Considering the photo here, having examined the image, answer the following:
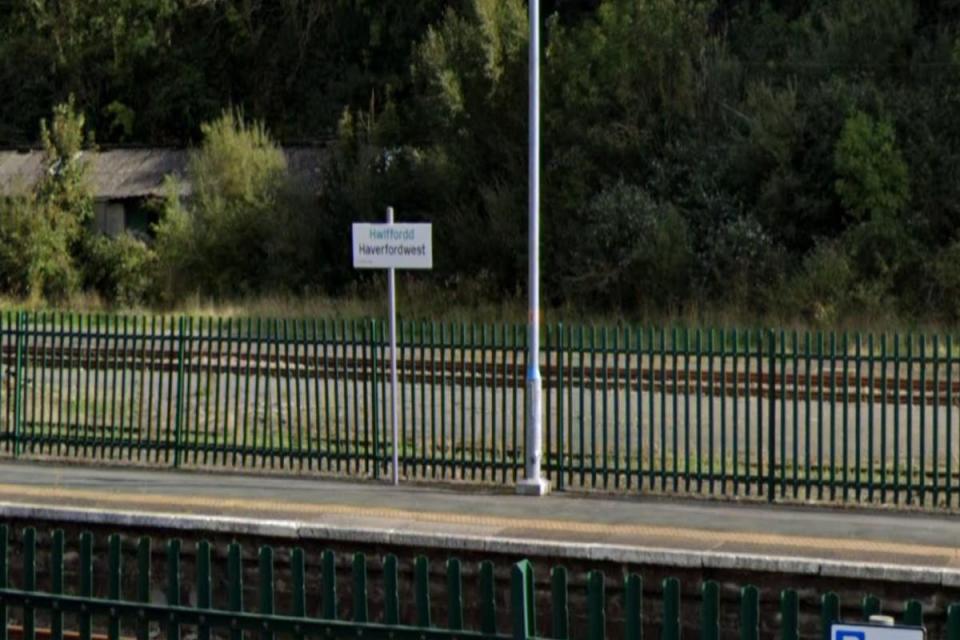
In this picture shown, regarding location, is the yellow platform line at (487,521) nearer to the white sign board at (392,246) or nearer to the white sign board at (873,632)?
the white sign board at (392,246)

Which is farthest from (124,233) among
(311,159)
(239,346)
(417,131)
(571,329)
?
(571,329)

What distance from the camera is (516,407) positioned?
17.0 meters

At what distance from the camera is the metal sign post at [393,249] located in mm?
16406

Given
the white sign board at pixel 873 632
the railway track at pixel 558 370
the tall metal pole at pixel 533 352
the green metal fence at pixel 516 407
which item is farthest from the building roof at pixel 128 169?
the white sign board at pixel 873 632

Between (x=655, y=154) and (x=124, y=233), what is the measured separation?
49.1ft

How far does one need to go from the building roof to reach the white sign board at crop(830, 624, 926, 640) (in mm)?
38288

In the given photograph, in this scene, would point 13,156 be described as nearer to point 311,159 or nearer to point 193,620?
point 311,159

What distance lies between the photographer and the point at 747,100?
38375 mm

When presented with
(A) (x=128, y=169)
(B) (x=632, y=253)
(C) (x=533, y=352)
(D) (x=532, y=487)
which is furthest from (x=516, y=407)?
(A) (x=128, y=169)

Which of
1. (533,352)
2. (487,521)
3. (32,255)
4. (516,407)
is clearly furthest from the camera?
(32,255)

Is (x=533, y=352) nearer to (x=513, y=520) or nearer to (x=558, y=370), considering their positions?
(x=558, y=370)

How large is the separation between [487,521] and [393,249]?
379 cm

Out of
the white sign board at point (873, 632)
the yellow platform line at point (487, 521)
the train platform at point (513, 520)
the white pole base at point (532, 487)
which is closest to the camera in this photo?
the white sign board at point (873, 632)

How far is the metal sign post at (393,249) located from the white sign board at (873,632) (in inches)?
415
